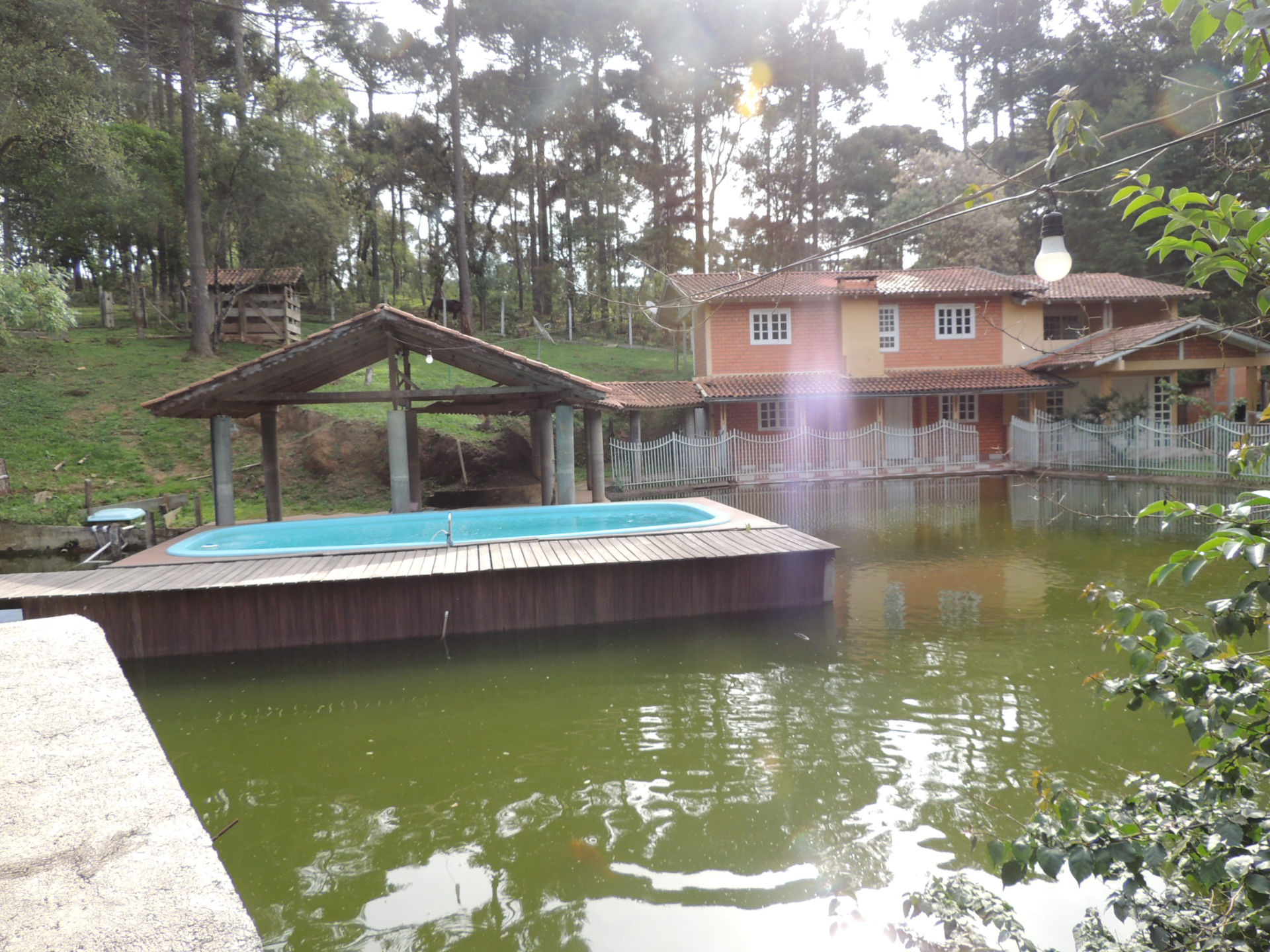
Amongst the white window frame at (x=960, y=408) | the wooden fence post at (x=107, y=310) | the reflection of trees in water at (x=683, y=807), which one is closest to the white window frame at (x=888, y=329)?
the white window frame at (x=960, y=408)

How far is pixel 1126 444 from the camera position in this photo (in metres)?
20.0

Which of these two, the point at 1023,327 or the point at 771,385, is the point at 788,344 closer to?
the point at 771,385

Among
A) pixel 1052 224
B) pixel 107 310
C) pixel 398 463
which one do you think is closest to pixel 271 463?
pixel 398 463

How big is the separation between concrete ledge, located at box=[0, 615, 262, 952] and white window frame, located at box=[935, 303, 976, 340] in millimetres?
25776

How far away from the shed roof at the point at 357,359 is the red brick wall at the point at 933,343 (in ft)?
51.8

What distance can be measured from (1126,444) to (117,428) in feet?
84.7

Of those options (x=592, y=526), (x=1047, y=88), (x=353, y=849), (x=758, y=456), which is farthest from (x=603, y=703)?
(x=1047, y=88)

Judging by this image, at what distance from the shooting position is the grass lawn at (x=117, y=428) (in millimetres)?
16484

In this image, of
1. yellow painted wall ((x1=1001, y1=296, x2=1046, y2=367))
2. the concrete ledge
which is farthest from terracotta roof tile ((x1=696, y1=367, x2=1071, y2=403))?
the concrete ledge

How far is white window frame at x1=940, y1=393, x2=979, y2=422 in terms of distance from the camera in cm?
2522

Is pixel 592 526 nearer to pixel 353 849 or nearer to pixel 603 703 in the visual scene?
pixel 603 703

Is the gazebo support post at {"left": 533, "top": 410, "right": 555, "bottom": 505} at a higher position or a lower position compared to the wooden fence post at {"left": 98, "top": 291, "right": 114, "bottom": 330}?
lower

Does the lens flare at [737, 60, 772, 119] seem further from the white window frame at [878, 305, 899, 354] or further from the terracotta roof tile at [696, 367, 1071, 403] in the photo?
the terracotta roof tile at [696, 367, 1071, 403]

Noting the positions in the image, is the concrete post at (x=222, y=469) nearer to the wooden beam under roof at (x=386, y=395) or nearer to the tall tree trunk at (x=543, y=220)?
the wooden beam under roof at (x=386, y=395)
